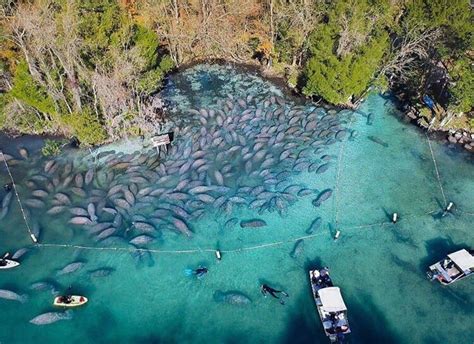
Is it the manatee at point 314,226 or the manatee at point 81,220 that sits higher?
the manatee at point 81,220

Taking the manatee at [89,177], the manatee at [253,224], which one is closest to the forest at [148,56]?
the manatee at [89,177]

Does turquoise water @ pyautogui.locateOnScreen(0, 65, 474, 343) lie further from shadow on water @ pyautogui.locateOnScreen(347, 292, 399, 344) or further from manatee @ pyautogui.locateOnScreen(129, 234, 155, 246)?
manatee @ pyautogui.locateOnScreen(129, 234, 155, 246)

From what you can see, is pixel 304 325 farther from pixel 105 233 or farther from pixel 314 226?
pixel 105 233

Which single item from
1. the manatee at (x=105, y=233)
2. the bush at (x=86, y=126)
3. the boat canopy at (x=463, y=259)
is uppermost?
the bush at (x=86, y=126)

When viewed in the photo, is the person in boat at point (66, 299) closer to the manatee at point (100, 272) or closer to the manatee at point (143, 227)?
the manatee at point (100, 272)

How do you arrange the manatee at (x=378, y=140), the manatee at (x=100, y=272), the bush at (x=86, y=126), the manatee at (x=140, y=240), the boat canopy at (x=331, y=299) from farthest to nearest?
the manatee at (x=378, y=140) < the bush at (x=86, y=126) < the manatee at (x=140, y=240) < the manatee at (x=100, y=272) < the boat canopy at (x=331, y=299)

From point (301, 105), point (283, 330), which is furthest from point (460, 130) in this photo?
point (283, 330)

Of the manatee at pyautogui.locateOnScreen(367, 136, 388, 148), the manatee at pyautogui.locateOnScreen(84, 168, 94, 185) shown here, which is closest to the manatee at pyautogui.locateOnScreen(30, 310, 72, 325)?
the manatee at pyautogui.locateOnScreen(84, 168, 94, 185)

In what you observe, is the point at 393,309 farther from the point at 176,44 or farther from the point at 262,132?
the point at 176,44
